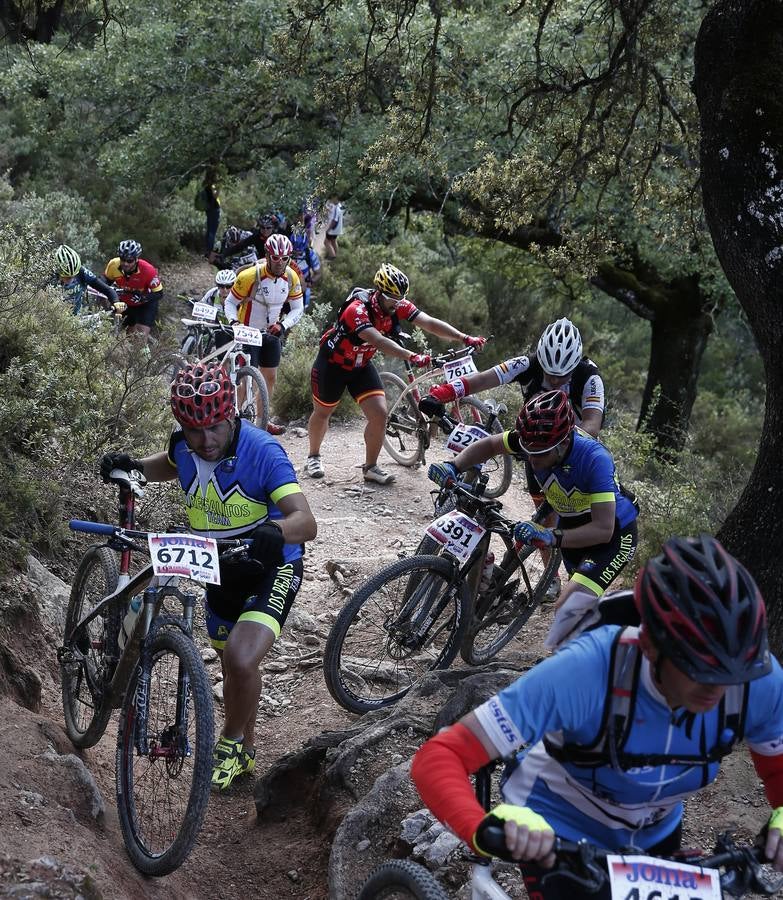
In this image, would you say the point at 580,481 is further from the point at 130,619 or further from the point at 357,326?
the point at 357,326

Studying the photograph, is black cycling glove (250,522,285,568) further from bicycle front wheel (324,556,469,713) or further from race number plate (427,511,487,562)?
race number plate (427,511,487,562)

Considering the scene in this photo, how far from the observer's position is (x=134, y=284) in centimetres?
1344

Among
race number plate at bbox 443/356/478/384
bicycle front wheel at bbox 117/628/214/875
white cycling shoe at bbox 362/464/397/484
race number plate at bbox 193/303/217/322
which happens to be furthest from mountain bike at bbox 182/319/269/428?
bicycle front wheel at bbox 117/628/214/875

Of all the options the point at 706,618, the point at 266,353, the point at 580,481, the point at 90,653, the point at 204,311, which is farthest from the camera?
the point at 204,311

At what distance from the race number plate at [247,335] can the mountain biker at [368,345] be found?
44.8 inches

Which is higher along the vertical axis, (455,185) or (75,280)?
(455,185)

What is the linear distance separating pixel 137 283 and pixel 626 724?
11.9 m

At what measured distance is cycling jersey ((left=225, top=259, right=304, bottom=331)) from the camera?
1155cm

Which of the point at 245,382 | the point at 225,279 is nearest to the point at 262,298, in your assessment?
the point at 245,382

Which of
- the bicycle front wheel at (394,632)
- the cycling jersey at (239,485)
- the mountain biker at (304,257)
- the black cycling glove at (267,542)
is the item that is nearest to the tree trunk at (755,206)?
the bicycle front wheel at (394,632)

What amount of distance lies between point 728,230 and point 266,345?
22.3 feet

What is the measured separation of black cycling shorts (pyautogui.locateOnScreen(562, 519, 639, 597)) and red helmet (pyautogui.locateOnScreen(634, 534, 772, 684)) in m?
3.53

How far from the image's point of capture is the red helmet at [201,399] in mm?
4781

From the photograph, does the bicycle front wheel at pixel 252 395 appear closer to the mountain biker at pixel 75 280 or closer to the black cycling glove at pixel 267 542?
the mountain biker at pixel 75 280
